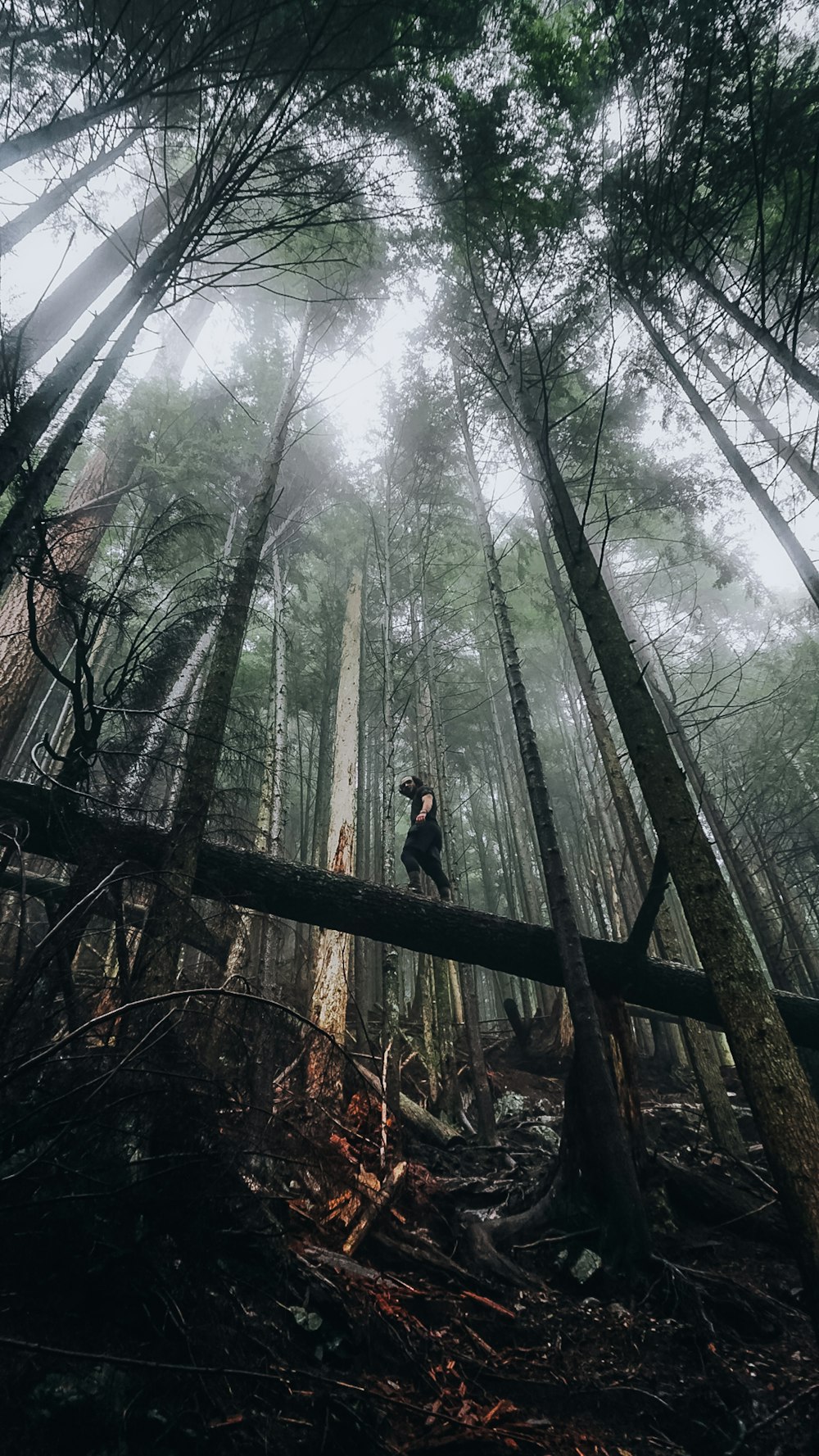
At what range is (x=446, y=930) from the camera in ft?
14.3

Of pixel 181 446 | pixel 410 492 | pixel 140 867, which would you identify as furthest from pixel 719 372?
pixel 140 867

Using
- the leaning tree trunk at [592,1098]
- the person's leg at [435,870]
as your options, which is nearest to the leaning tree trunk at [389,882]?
the person's leg at [435,870]

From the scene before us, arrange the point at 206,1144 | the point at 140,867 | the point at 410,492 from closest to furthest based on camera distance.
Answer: the point at 206,1144, the point at 140,867, the point at 410,492

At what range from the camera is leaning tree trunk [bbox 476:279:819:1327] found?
2.40 metres

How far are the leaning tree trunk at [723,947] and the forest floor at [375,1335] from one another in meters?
0.87

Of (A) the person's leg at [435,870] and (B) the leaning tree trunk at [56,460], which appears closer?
(B) the leaning tree trunk at [56,460]

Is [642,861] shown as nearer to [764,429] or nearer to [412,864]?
[412,864]

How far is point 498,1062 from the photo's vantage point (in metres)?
9.62

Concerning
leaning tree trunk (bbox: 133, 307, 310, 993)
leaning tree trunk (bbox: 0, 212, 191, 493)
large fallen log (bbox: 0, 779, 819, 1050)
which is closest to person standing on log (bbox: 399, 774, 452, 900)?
large fallen log (bbox: 0, 779, 819, 1050)

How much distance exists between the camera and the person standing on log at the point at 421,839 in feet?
22.1

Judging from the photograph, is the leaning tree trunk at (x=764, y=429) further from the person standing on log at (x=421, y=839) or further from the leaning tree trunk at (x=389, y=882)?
the person standing on log at (x=421, y=839)

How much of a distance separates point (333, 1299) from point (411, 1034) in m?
7.39

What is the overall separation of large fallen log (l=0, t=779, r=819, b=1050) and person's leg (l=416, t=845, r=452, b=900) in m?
1.92

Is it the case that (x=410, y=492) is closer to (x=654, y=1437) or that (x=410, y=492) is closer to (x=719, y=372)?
(x=719, y=372)
